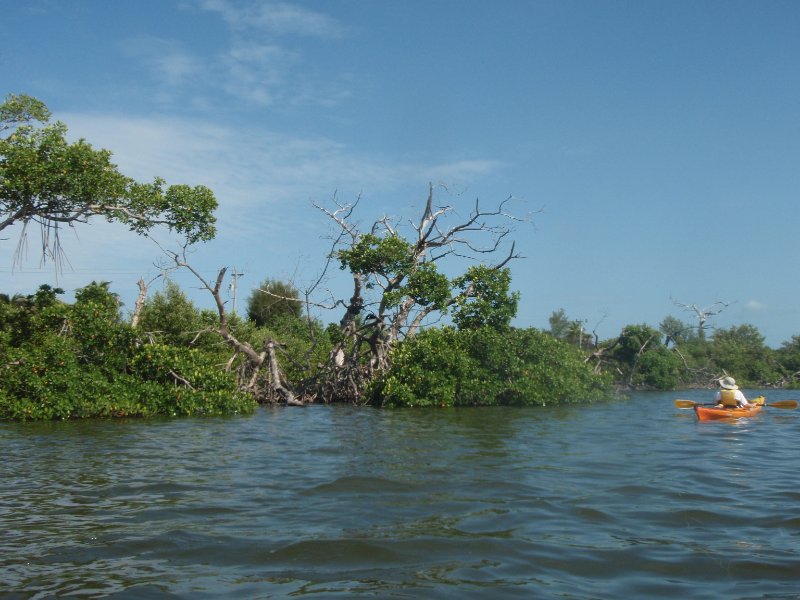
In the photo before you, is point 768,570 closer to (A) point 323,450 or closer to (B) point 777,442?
(A) point 323,450

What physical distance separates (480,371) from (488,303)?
8.82 ft

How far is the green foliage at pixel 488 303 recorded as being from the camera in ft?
78.2

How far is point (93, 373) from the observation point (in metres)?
16.9

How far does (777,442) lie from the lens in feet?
43.8

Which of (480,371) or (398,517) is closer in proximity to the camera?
(398,517)

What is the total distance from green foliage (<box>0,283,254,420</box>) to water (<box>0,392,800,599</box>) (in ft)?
8.50

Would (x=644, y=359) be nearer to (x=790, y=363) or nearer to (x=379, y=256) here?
(x=790, y=363)

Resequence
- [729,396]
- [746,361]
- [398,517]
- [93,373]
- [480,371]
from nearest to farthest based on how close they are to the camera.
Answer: [398,517] < [93,373] < [729,396] < [480,371] < [746,361]

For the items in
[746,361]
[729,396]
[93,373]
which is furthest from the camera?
[746,361]

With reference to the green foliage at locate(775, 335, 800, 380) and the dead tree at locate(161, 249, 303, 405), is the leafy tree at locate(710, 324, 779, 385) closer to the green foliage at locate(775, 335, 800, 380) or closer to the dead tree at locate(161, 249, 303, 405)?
the green foliage at locate(775, 335, 800, 380)

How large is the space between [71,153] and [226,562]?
1367 centimetres

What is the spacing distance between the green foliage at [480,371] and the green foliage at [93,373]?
4.79 metres

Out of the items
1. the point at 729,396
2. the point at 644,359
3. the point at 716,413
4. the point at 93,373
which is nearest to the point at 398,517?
the point at 93,373

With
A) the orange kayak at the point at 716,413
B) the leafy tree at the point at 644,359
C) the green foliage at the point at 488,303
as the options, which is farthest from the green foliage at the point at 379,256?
the leafy tree at the point at 644,359
